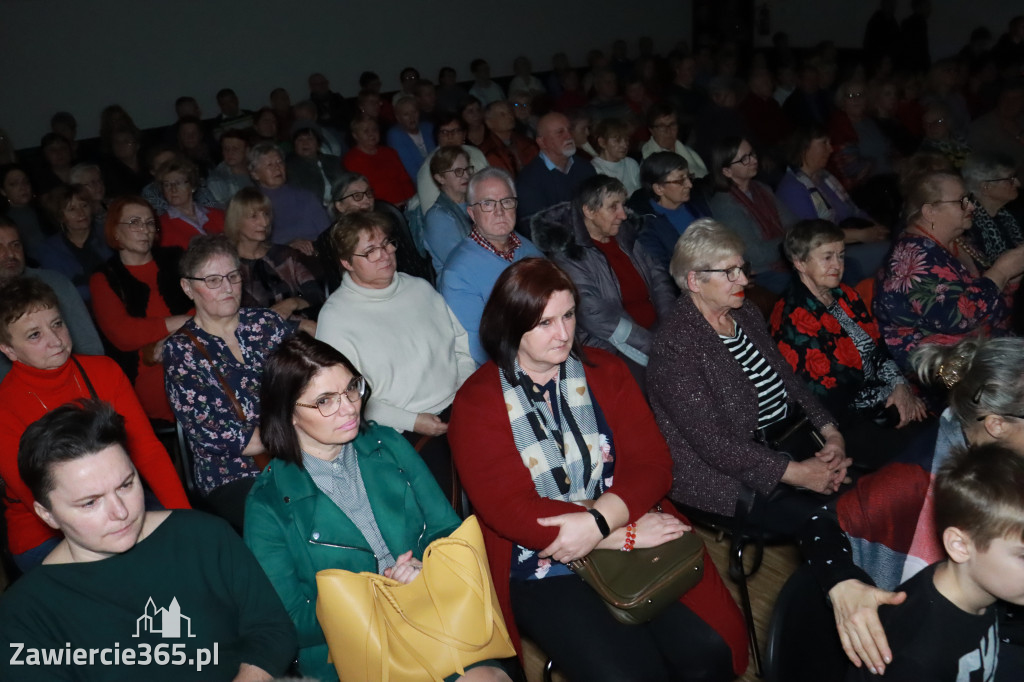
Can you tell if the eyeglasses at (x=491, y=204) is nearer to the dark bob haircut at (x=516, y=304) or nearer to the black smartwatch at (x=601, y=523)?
the dark bob haircut at (x=516, y=304)

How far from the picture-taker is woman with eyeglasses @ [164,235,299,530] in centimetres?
254

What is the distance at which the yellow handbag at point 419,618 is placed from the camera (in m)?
1.67

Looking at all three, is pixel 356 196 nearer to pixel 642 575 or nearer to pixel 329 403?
pixel 329 403

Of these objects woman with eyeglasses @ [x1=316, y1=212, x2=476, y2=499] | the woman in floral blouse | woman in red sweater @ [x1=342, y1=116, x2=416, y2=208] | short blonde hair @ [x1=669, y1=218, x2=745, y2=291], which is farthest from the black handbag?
woman in red sweater @ [x1=342, y1=116, x2=416, y2=208]

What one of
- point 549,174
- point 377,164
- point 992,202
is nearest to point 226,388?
point 549,174

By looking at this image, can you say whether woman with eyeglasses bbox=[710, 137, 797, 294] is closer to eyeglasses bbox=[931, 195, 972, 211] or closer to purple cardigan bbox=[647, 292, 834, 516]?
eyeglasses bbox=[931, 195, 972, 211]

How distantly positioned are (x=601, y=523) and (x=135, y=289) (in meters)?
2.39

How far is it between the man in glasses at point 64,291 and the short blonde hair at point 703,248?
89.6 inches

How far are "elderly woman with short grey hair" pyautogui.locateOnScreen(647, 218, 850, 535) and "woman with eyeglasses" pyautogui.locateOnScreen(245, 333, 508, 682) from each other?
811 millimetres

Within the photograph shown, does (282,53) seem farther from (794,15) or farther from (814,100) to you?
(794,15)

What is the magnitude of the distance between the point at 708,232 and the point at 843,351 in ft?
2.20

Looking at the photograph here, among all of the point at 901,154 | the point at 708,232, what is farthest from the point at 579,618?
the point at 901,154

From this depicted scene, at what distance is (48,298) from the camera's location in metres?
2.41

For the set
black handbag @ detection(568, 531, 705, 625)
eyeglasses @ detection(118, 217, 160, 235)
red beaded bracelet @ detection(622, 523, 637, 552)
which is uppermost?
eyeglasses @ detection(118, 217, 160, 235)
